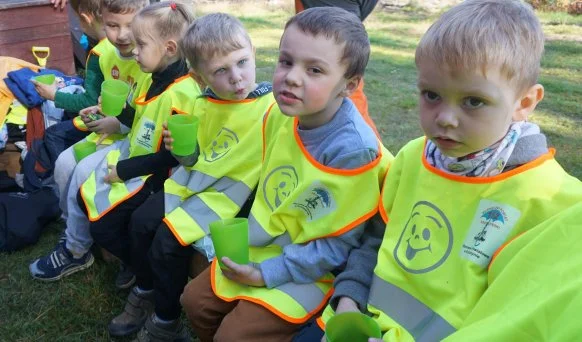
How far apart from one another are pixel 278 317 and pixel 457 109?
1050 mm

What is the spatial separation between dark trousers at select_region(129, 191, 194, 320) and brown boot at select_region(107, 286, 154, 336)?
0.34 feet

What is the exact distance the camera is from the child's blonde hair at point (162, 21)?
3.30m

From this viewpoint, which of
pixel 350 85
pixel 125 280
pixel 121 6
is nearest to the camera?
pixel 350 85

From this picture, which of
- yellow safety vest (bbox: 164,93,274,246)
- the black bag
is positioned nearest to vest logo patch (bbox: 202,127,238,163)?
yellow safety vest (bbox: 164,93,274,246)

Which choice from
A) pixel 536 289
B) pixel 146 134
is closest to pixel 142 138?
pixel 146 134

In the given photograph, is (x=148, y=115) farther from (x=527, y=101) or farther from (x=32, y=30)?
(x=32, y=30)

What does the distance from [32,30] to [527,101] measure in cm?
493

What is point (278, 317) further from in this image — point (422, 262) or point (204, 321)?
point (422, 262)

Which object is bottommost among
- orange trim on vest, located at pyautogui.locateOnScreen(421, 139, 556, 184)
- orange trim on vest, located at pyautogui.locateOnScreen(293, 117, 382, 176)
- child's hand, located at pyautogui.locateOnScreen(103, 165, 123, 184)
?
child's hand, located at pyautogui.locateOnScreen(103, 165, 123, 184)

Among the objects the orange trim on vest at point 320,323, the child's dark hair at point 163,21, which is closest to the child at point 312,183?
the orange trim on vest at point 320,323

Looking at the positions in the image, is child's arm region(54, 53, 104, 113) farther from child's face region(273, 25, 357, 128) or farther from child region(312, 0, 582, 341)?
child region(312, 0, 582, 341)

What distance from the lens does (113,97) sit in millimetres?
3301

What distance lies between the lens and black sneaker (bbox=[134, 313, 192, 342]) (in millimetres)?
3031

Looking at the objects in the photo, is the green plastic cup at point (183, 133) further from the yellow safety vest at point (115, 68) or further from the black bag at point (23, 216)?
the black bag at point (23, 216)
